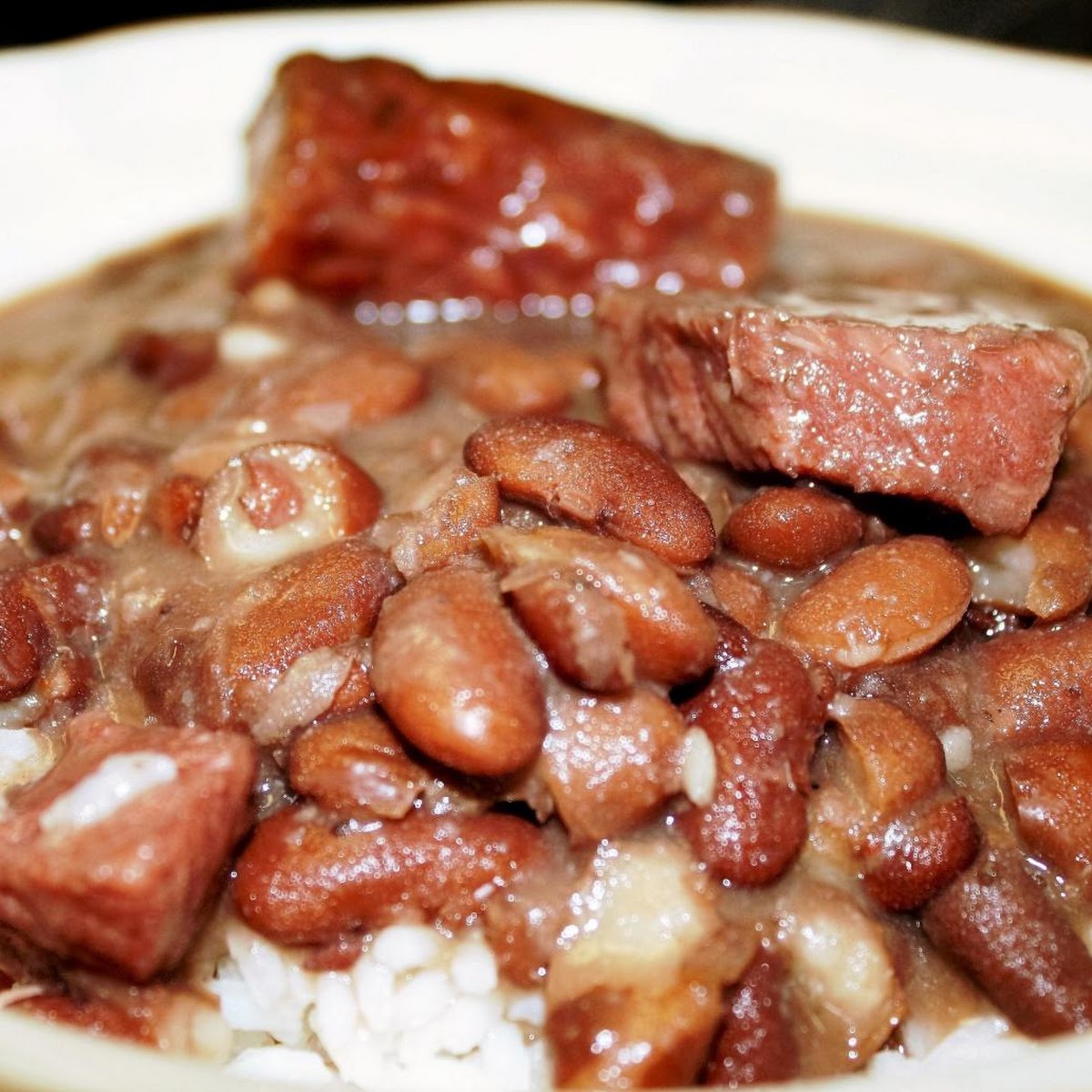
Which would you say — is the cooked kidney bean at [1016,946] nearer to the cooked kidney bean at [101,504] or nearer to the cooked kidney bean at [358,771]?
the cooked kidney bean at [358,771]

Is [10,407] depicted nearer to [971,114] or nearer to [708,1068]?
[708,1068]

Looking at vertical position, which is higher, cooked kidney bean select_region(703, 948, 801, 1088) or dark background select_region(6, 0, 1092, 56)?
dark background select_region(6, 0, 1092, 56)

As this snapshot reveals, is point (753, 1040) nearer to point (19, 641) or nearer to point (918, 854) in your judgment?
point (918, 854)

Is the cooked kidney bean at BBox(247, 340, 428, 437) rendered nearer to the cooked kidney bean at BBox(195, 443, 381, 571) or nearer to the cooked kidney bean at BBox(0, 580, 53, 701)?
the cooked kidney bean at BBox(195, 443, 381, 571)

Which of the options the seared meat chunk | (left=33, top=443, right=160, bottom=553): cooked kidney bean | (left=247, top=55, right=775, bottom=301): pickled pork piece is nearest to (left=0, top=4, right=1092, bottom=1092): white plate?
(left=247, top=55, right=775, bottom=301): pickled pork piece

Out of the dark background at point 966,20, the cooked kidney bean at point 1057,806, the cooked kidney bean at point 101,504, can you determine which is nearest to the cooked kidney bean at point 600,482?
the cooked kidney bean at point 1057,806

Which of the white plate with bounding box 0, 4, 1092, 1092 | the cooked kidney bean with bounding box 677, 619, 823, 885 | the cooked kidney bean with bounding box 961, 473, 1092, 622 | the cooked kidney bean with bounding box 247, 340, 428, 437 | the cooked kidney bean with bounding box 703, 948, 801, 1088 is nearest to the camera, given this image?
the cooked kidney bean with bounding box 703, 948, 801, 1088

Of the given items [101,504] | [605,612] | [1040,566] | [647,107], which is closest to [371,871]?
[605,612]
